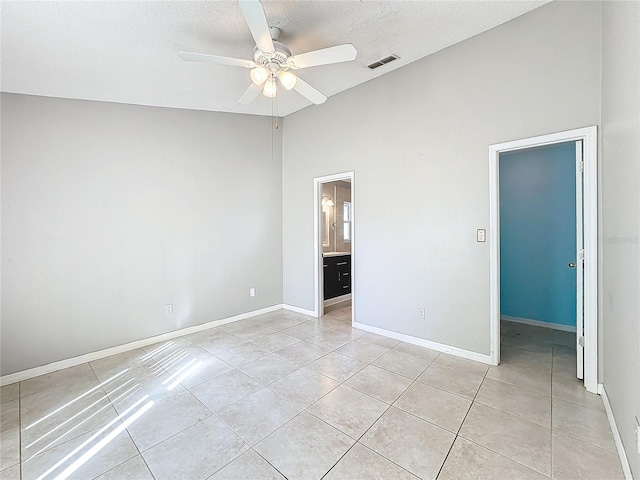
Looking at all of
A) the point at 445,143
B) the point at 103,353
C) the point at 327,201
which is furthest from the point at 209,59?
the point at 327,201

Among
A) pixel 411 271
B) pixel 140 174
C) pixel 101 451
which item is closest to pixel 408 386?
pixel 411 271

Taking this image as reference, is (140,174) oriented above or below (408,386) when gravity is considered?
above

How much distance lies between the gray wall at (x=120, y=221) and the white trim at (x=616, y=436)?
12.9 ft

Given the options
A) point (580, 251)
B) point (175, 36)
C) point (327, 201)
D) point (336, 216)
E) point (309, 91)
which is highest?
point (175, 36)

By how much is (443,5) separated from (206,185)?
325 centimetres

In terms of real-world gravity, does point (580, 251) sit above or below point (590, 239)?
below

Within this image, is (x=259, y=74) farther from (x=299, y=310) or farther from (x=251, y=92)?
(x=299, y=310)

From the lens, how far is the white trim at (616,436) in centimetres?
148

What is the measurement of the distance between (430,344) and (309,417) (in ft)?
5.77

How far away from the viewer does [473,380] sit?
2.48m

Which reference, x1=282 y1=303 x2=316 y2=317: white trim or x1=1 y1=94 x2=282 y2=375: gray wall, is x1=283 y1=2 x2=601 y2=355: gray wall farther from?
x1=1 y1=94 x2=282 y2=375: gray wall

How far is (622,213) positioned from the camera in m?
1.66

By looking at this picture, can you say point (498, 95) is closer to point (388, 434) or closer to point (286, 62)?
point (286, 62)

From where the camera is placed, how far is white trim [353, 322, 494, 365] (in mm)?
2830
